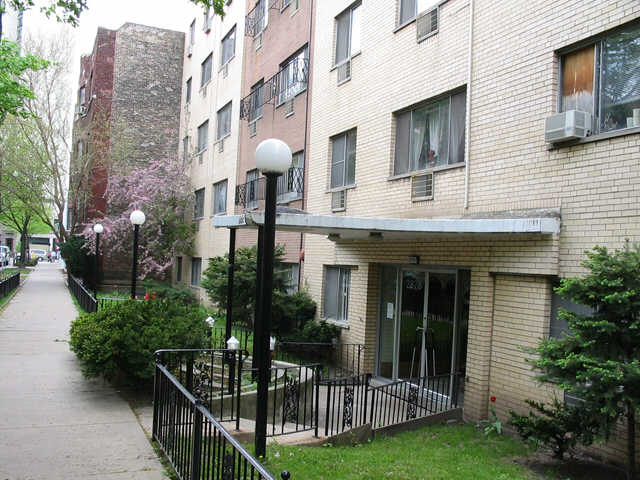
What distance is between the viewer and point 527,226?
A: 26.2 feet

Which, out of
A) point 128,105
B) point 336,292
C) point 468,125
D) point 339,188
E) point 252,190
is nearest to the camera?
point 468,125

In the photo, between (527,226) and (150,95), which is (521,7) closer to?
(527,226)

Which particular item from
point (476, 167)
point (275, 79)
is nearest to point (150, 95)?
point (275, 79)

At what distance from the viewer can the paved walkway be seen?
18.8 ft

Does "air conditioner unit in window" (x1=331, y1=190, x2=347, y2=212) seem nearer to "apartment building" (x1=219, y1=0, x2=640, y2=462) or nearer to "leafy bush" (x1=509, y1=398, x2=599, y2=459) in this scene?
"apartment building" (x1=219, y1=0, x2=640, y2=462)

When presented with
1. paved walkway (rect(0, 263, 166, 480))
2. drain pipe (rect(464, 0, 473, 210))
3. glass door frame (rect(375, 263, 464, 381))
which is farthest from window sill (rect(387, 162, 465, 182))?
paved walkway (rect(0, 263, 166, 480))

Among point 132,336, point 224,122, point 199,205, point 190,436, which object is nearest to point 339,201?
point 132,336

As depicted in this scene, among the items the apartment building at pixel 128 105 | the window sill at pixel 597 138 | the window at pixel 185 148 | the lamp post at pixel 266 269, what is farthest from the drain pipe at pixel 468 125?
the apartment building at pixel 128 105

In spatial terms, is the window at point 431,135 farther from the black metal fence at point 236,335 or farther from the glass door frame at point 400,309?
the black metal fence at point 236,335

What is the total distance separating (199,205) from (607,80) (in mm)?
22452

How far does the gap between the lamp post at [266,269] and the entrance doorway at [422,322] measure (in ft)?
17.8

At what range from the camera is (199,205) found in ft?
92.0

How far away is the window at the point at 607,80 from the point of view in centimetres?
746

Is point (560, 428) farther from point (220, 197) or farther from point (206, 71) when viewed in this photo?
point (206, 71)
